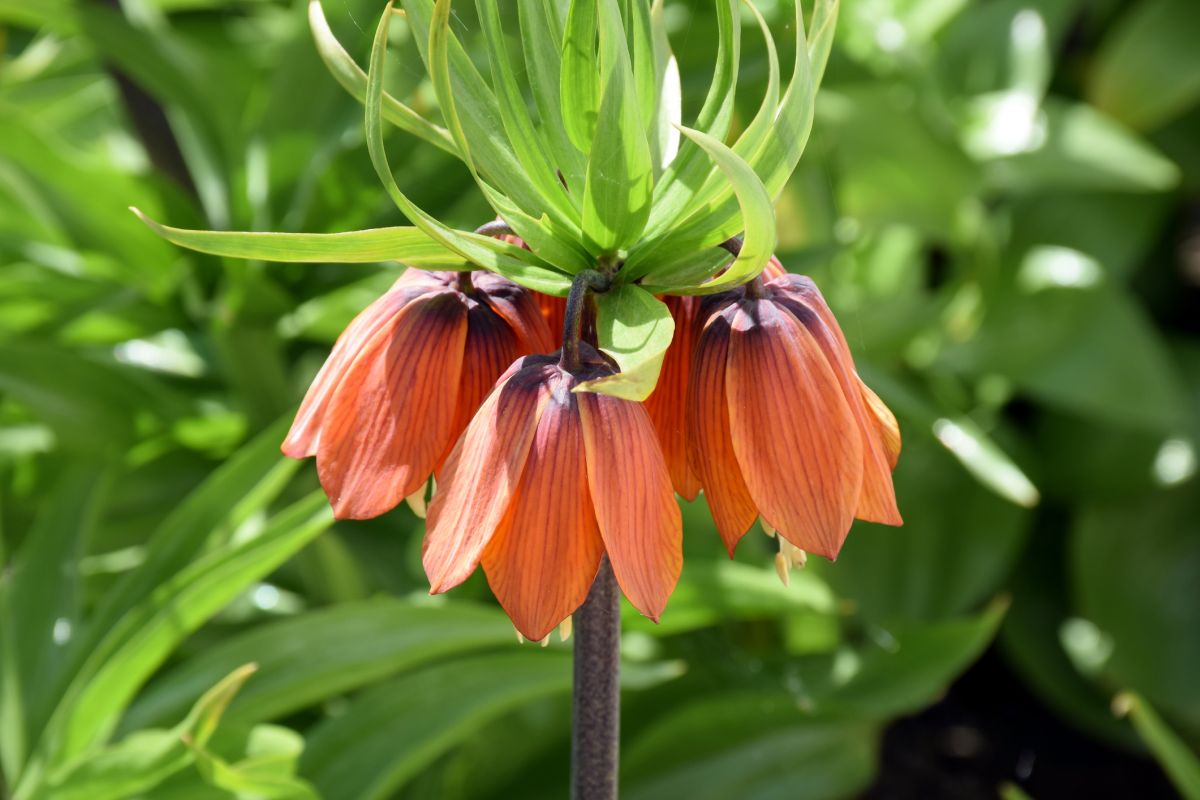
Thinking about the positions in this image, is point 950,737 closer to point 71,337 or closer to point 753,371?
point 71,337

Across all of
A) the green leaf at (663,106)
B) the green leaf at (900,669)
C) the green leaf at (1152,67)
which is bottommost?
the green leaf at (900,669)

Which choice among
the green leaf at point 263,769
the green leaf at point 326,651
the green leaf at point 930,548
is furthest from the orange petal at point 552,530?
the green leaf at point 930,548

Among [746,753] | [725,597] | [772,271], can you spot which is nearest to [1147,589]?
[746,753]

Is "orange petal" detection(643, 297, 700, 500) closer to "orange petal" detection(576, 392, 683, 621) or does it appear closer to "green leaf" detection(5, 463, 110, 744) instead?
"orange petal" detection(576, 392, 683, 621)

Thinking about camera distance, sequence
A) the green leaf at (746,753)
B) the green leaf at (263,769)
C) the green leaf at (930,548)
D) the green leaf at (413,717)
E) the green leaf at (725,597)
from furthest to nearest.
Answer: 1. the green leaf at (930,548)
2. the green leaf at (746,753)
3. the green leaf at (725,597)
4. the green leaf at (413,717)
5. the green leaf at (263,769)

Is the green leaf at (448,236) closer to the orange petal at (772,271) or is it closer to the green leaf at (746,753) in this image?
the orange petal at (772,271)
